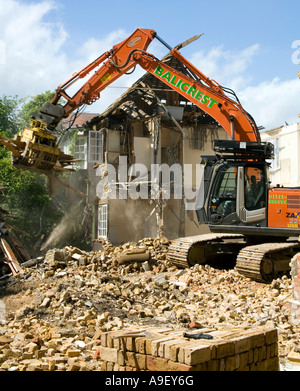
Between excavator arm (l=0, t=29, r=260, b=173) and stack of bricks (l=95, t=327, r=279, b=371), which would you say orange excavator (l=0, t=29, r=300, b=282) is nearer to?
excavator arm (l=0, t=29, r=260, b=173)

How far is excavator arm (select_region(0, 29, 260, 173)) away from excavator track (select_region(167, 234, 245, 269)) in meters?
2.88

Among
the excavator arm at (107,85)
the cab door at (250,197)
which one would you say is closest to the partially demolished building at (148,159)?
the excavator arm at (107,85)

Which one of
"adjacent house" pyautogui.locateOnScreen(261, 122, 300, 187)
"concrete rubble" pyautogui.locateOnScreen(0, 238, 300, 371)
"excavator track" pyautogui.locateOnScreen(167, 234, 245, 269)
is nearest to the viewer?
"concrete rubble" pyautogui.locateOnScreen(0, 238, 300, 371)

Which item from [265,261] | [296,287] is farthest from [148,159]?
[296,287]

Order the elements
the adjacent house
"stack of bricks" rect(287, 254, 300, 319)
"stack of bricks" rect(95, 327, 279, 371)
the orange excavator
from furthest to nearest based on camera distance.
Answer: the adjacent house
the orange excavator
"stack of bricks" rect(287, 254, 300, 319)
"stack of bricks" rect(95, 327, 279, 371)

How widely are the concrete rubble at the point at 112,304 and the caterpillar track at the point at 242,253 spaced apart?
13.7 inches

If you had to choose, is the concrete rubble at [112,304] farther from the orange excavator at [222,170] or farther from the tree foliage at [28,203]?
the tree foliage at [28,203]

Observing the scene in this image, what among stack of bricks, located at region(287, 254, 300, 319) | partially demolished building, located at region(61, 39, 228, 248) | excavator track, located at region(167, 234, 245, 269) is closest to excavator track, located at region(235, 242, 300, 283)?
excavator track, located at region(167, 234, 245, 269)

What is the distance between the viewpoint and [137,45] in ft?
49.4

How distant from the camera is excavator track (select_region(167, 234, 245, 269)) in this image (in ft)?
43.5

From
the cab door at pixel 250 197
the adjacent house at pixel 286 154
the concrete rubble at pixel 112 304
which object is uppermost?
the adjacent house at pixel 286 154

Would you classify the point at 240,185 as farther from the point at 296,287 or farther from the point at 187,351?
the point at 187,351

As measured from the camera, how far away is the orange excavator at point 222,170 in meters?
12.0

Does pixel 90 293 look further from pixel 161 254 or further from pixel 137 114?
pixel 137 114
